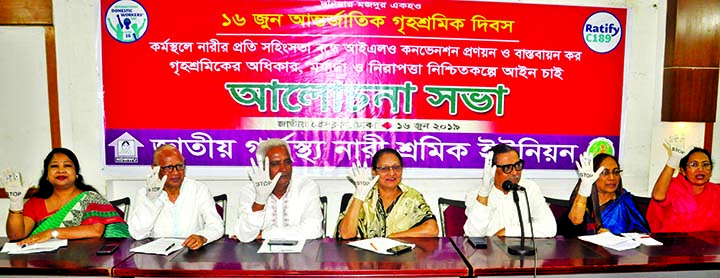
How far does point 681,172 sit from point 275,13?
10.0 ft

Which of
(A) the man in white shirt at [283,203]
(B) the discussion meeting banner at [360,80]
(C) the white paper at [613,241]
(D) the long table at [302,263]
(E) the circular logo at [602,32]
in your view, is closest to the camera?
(D) the long table at [302,263]

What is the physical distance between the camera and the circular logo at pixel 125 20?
3.50 meters

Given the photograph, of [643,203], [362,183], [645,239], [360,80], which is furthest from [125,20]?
[643,203]

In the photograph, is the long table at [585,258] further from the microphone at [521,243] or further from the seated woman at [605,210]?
the seated woman at [605,210]

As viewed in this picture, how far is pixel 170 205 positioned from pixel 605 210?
2688 mm

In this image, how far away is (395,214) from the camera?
2.90m

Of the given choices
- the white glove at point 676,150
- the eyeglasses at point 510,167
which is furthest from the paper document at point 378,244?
the white glove at point 676,150

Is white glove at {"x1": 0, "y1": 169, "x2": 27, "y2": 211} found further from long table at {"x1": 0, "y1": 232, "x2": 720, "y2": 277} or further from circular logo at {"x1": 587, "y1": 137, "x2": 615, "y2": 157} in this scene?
circular logo at {"x1": 587, "y1": 137, "x2": 615, "y2": 157}

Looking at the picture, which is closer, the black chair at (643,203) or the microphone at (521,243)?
the microphone at (521,243)

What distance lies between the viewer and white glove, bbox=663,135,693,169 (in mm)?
3443

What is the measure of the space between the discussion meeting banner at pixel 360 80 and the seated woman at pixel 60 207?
0.72 m

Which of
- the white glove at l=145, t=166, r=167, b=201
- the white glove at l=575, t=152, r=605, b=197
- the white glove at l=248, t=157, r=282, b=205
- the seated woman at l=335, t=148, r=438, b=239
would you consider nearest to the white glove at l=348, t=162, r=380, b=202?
the seated woman at l=335, t=148, r=438, b=239

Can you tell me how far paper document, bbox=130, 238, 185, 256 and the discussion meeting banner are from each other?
4.15ft

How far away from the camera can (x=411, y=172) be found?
372 centimetres
